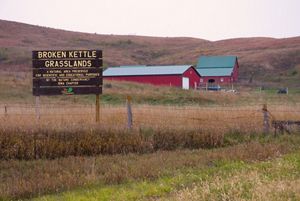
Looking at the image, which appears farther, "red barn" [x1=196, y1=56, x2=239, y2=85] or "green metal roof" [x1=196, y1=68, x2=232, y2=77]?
"green metal roof" [x1=196, y1=68, x2=232, y2=77]

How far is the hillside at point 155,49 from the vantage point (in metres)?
88.5

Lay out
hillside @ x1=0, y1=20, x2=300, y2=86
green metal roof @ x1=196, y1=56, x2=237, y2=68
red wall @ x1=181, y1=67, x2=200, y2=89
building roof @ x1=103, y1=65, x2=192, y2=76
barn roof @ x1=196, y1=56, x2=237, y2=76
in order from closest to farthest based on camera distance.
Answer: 1. building roof @ x1=103, y1=65, x2=192, y2=76
2. red wall @ x1=181, y1=67, x2=200, y2=89
3. barn roof @ x1=196, y1=56, x2=237, y2=76
4. green metal roof @ x1=196, y1=56, x2=237, y2=68
5. hillside @ x1=0, y1=20, x2=300, y2=86

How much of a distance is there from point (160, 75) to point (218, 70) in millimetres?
21485

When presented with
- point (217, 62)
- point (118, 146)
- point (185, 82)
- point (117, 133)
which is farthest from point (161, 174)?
point (217, 62)

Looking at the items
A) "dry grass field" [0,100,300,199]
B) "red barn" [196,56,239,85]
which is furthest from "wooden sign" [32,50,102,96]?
"red barn" [196,56,239,85]

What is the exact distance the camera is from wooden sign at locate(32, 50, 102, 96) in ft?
64.4

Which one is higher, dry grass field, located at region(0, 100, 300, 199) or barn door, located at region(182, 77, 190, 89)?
barn door, located at region(182, 77, 190, 89)

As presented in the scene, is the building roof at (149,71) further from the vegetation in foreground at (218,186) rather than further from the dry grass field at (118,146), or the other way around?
the vegetation in foreground at (218,186)

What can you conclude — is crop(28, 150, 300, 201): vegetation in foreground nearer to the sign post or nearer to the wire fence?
the wire fence

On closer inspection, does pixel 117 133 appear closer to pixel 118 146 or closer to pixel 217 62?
pixel 118 146

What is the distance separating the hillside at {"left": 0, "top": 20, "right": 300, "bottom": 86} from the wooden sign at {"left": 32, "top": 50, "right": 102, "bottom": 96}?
2366 inches

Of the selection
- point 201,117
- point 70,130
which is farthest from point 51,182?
point 201,117

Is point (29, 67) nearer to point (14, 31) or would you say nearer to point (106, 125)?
point (14, 31)

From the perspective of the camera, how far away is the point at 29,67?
8044 centimetres
